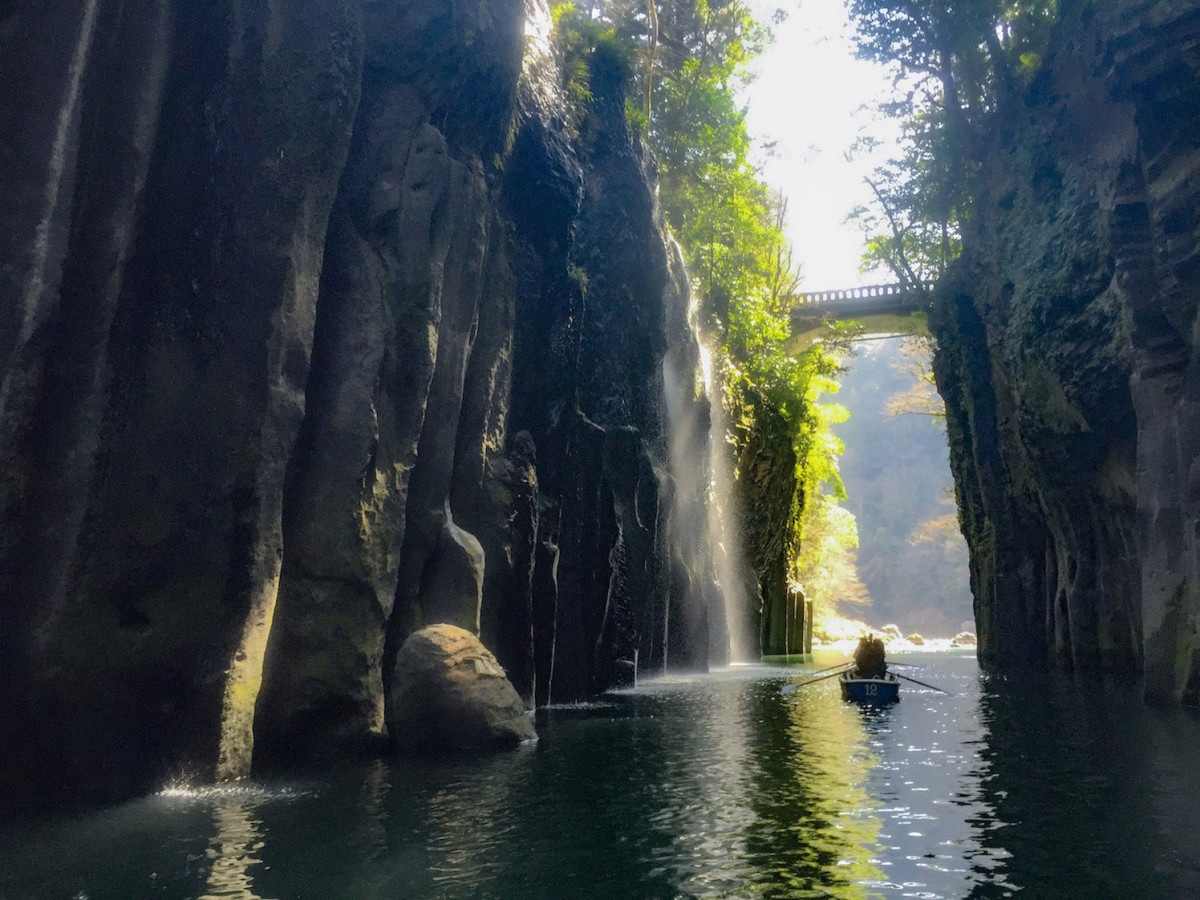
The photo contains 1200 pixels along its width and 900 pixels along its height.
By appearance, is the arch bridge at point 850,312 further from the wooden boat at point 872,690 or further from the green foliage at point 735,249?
the wooden boat at point 872,690

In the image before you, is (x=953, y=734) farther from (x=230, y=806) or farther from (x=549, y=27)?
(x=549, y=27)

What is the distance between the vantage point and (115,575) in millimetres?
8430

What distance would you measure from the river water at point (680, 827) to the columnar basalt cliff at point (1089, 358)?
14.0 ft

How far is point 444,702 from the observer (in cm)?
1128

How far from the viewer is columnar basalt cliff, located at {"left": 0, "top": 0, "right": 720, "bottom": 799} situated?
26.0ft

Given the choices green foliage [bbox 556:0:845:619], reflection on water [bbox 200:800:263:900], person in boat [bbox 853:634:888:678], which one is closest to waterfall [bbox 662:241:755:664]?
green foliage [bbox 556:0:845:619]

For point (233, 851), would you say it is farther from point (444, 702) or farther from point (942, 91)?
point (942, 91)

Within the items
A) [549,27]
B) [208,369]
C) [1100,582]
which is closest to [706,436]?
[1100,582]

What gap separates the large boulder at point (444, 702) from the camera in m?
11.2

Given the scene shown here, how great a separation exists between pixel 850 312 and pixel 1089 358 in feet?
71.2

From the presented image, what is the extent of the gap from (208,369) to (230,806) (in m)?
4.05

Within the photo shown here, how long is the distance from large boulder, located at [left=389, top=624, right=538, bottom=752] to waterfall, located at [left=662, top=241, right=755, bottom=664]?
14952 mm

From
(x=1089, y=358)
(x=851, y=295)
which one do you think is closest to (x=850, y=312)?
(x=851, y=295)

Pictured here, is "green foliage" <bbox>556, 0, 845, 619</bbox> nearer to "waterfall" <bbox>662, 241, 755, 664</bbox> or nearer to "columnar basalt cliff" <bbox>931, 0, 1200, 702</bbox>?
"waterfall" <bbox>662, 241, 755, 664</bbox>
